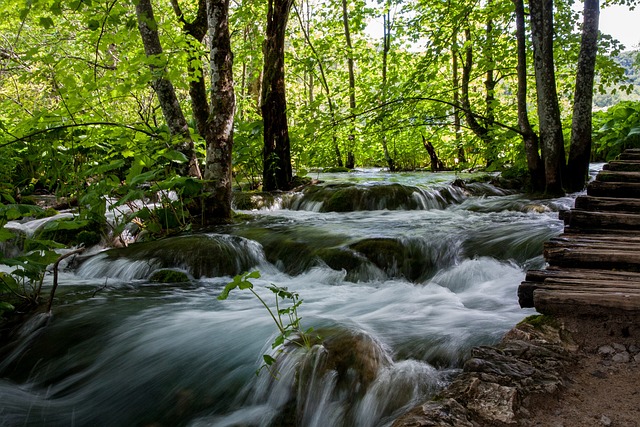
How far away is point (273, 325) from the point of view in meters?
3.69

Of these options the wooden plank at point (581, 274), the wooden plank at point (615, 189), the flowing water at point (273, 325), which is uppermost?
the wooden plank at point (615, 189)

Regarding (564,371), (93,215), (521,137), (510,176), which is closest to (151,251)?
Result: (93,215)

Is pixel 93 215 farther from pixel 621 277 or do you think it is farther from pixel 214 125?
pixel 621 277

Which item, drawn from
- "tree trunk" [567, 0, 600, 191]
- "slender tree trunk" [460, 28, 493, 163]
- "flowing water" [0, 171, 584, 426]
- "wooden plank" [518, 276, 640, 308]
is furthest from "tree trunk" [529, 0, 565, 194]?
"wooden plank" [518, 276, 640, 308]

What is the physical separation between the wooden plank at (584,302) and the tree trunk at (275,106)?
23.8ft

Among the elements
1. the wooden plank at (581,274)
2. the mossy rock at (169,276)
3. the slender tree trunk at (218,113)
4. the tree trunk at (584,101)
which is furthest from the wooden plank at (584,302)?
the tree trunk at (584,101)

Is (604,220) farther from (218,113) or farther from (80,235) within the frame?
(80,235)

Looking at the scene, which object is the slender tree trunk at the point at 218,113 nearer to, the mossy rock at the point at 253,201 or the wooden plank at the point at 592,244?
the mossy rock at the point at 253,201

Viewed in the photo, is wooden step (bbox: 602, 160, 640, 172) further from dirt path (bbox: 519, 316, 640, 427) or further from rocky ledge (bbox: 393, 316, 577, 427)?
rocky ledge (bbox: 393, 316, 577, 427)

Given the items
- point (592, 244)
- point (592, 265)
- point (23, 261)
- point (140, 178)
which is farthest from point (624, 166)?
point (23, 261)

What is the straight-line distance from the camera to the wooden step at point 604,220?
11.5 ft

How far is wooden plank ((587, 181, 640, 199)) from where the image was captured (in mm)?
4344

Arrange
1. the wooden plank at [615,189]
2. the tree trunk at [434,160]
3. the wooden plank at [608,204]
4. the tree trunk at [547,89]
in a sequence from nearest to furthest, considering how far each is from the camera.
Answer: the wooden plank at [608,204]
the wooden plank at [615,189]
the tree trunk at [547,89]
the tree trunk at [434,160]

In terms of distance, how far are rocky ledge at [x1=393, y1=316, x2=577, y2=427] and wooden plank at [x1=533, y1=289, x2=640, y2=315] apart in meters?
0.13
